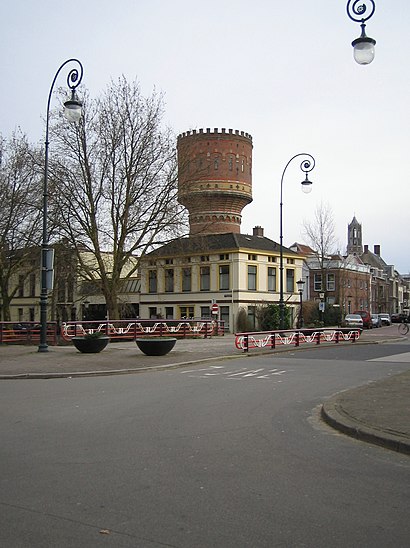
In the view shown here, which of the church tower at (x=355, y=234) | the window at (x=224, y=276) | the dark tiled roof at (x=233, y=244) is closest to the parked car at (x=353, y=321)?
the dark tiled roof at (x=233, y=244)

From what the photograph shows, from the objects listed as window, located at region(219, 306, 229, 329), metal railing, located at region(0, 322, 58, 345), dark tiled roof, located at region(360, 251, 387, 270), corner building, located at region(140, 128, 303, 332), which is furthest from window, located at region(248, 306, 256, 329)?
dark tiled roof, located at region(360, 251, 387, 270)

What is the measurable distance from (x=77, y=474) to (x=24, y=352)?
1783 cm

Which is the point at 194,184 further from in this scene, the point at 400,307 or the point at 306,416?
the point at 400,307

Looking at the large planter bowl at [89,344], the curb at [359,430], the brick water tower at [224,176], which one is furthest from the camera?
the brick water tower at [224,176]

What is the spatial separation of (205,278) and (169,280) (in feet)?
14.5

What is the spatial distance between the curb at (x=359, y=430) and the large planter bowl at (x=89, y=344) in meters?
13.9

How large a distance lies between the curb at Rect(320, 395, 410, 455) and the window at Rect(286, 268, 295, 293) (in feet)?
145

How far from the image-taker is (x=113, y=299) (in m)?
38.3

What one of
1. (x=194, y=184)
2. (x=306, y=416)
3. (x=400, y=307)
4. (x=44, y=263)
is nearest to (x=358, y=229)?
(x=400, y=307)

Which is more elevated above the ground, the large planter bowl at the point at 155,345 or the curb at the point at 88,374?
the large planter bowl at the point at 155,345

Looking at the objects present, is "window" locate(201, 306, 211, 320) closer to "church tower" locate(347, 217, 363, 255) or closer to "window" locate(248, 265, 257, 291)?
"window" locate(248, 265, 257, 291)

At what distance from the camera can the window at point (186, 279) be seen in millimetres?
53688

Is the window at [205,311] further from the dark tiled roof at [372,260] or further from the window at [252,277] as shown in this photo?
the dark tiled roof at [372,260]

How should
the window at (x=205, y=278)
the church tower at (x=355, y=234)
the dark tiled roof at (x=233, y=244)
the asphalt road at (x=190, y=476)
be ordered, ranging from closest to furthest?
the asphalt road at (x=190, y=476), the dark tiled roof at (x=233, y=244), the window at (x=205, y=278), the church tower at (x=355, y=234)
